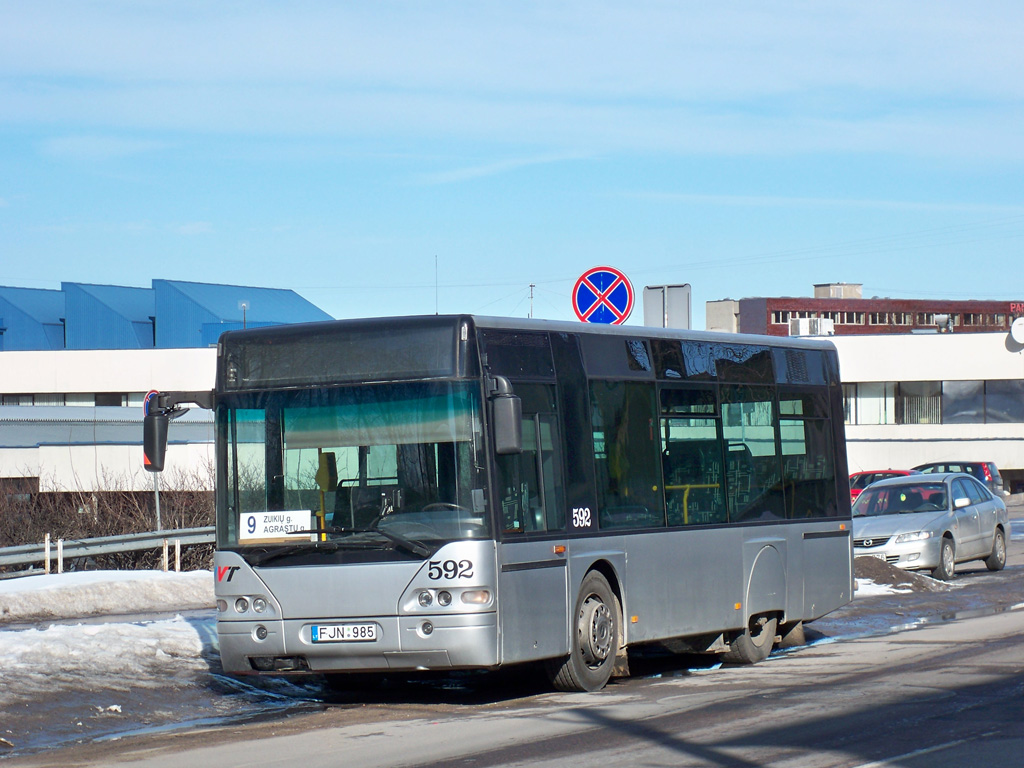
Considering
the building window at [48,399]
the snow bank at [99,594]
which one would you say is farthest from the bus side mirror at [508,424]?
the building window at [48,399]

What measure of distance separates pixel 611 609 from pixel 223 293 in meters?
56.8

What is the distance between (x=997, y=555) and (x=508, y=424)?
51.6 feet

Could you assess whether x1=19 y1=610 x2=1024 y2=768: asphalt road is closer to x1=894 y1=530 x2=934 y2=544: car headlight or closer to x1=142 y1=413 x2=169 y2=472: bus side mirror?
x1=142 y1=413 x2=169 y2=472: bus side mirror

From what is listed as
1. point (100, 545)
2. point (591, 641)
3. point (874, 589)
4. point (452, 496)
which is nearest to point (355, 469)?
point (452, 496)

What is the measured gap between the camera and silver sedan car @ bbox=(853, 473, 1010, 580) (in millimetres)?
20609

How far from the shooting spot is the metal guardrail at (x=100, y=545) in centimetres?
2066

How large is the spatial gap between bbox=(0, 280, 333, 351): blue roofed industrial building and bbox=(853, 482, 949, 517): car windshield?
1739 inches

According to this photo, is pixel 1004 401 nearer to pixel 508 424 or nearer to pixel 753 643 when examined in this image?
pixel 753 643

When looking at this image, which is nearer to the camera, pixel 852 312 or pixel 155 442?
pixel 155 442

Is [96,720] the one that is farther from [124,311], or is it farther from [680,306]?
[124,311]

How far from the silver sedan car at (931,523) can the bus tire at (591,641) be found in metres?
10.7

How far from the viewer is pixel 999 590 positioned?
1919 cm

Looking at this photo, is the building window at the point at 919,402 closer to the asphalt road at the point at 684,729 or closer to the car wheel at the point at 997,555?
the car wheel at the point at 997,555

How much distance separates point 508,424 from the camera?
924 cm
